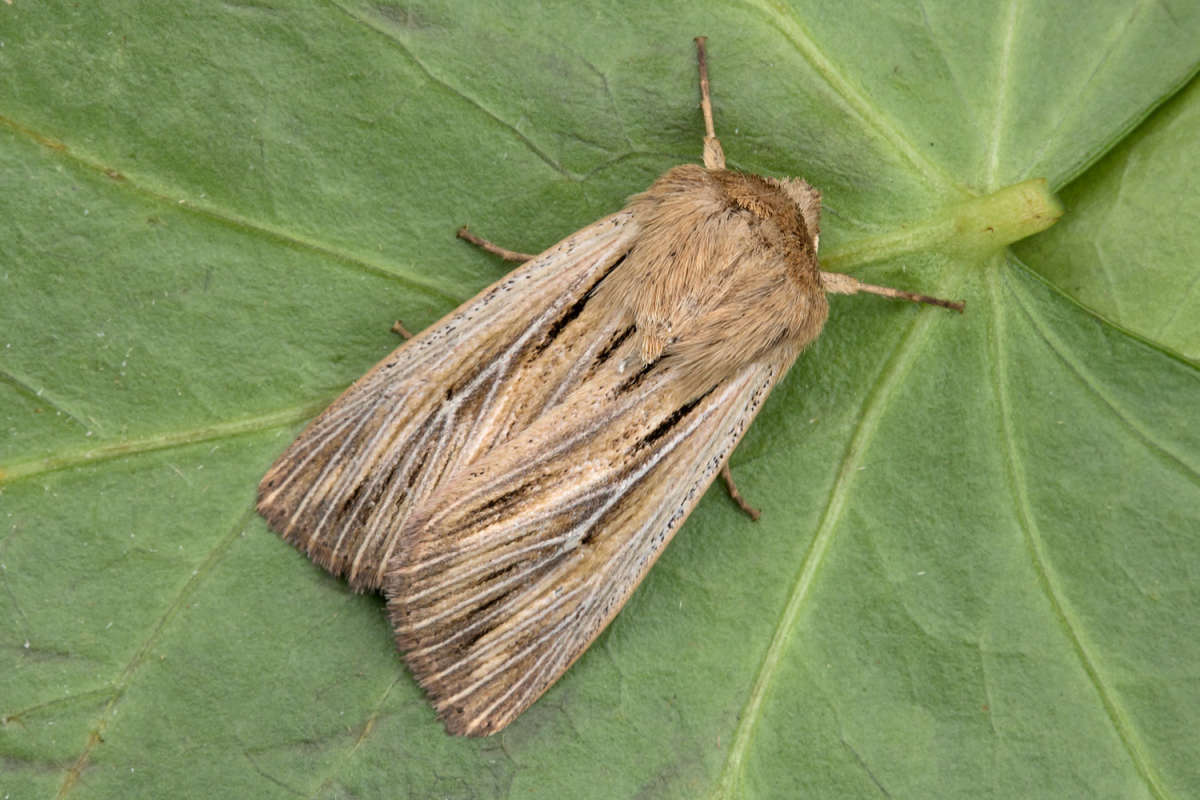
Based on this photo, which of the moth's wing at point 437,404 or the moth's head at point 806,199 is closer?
the moth's wing at point 437,404

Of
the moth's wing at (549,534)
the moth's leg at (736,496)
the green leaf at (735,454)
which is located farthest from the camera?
the moth's leg at (736,496)

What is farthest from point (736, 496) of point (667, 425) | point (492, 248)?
point (492, 248)

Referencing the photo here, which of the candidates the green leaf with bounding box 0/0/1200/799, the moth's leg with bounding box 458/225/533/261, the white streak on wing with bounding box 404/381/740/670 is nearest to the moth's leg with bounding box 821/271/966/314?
the green leaf with bounding box 0/0/1200/799

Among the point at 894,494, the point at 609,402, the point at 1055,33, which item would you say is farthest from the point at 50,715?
the point at 1055,33

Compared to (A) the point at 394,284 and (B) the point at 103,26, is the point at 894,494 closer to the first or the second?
(A) the point at 394,284

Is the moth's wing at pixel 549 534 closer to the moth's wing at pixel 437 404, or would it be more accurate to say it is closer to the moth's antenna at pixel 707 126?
the moth's wing at pixel 437 404

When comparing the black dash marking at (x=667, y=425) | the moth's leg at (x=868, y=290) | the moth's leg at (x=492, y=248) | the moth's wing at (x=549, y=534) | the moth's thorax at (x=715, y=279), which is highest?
the moth's leg at (x=868, y=290)

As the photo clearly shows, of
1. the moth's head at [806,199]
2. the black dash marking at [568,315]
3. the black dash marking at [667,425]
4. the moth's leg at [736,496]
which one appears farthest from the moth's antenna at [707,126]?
the moth's leg at [736,496]
